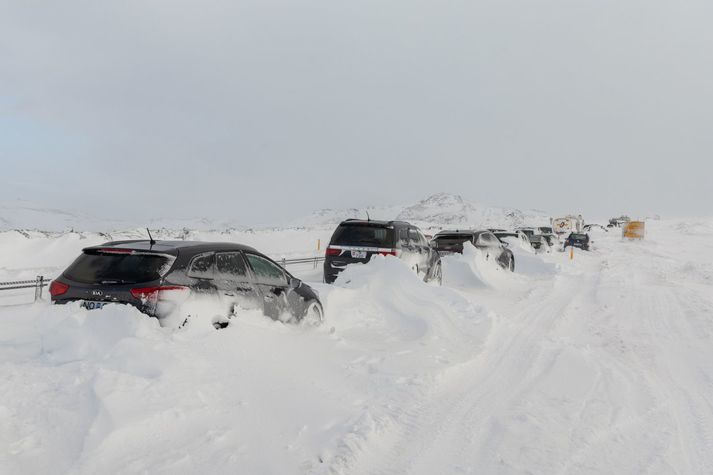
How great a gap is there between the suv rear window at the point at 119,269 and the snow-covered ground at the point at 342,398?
0.40 meters

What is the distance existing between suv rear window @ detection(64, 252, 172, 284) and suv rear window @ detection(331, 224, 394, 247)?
6.88 metres

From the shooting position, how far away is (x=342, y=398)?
468cm

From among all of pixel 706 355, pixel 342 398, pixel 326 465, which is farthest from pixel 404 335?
pixel 706 355

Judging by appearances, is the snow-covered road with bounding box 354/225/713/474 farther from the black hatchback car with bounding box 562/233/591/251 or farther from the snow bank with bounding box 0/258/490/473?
the black hatchback car with bounding box 562/233/591/251

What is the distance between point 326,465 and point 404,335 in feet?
13.4

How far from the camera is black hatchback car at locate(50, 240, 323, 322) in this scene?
16.5 feet

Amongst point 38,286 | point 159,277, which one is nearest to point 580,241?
point 38,286

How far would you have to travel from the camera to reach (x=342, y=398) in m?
4.68

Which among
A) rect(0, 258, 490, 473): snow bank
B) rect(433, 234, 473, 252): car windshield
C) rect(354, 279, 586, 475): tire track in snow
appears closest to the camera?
rect(0, 258, 490, 473): snow bank

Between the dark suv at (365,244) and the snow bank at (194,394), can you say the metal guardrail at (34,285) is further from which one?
the dark suv at (365,244)

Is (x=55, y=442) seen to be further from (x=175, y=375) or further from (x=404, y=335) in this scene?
(x=404, y=335)

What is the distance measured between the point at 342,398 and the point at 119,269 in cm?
279

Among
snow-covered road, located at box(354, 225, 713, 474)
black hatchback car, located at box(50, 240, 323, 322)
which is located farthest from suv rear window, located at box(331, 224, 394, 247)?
black hatchback car, located at box(50, 240, 323, 322)

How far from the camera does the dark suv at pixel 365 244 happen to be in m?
11.6
